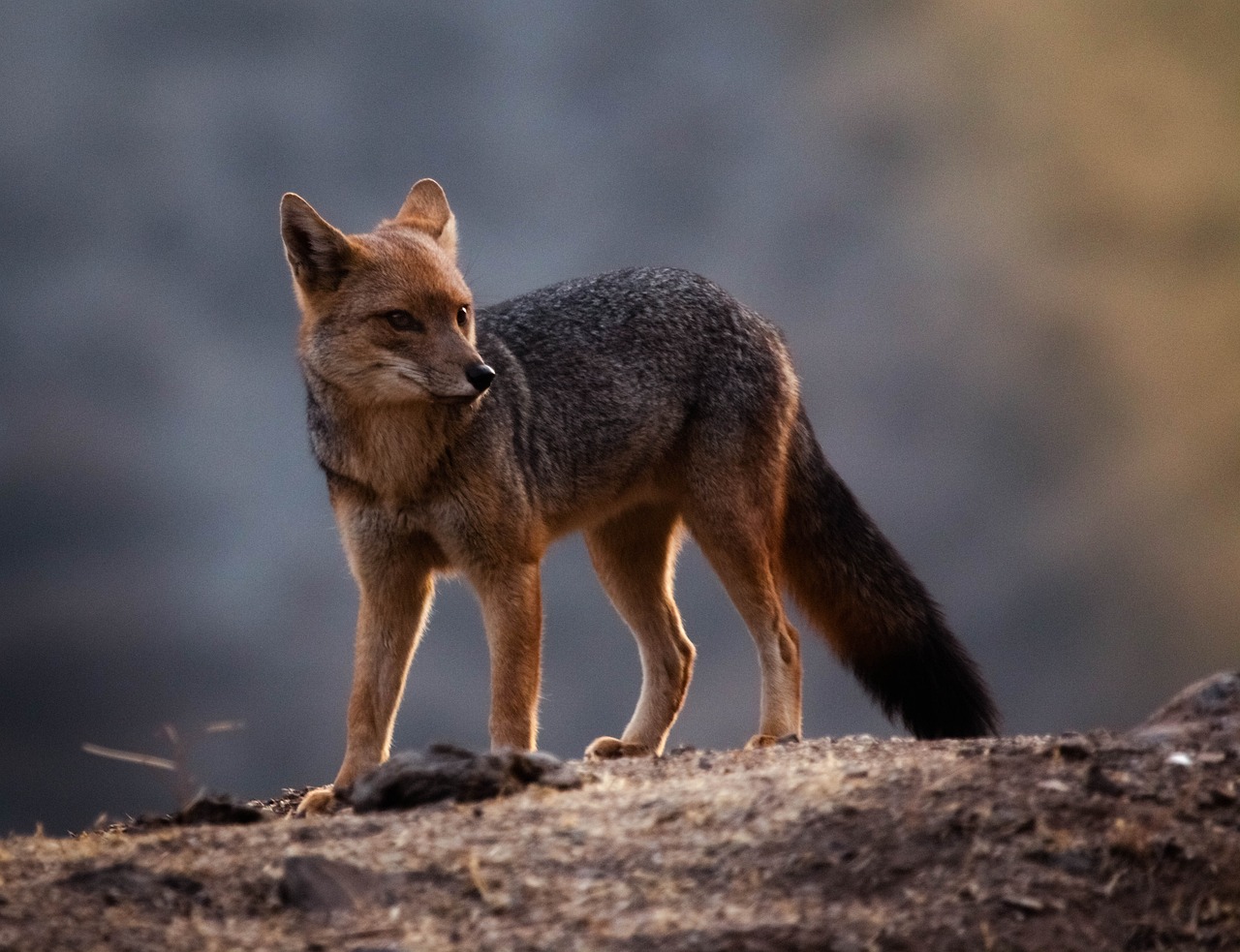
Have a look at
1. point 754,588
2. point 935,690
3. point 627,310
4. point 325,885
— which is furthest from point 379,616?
point 935,690

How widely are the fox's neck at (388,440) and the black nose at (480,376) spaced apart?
448 millimetres

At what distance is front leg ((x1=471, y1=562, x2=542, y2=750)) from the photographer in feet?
21.5

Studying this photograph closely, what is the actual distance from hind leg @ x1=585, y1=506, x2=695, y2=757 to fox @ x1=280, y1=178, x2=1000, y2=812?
0.5 inches

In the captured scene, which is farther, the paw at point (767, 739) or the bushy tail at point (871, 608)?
the bushy tail at point (871, 608)

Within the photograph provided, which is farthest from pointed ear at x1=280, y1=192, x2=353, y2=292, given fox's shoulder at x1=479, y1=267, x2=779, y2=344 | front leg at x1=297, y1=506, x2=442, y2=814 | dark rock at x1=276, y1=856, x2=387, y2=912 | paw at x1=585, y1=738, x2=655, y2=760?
dark rock at x1=276, y1=856, x2=387, y2=912

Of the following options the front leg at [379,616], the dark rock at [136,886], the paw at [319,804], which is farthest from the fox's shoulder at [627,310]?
the dark rock at [136,886]

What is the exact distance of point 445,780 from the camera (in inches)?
204

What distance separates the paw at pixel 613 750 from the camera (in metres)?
7.64

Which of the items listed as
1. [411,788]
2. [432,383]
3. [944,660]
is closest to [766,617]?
[944,660]

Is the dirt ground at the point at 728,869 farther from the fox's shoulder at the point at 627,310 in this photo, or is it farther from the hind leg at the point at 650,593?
the fox's shoulder at the point at 627,310

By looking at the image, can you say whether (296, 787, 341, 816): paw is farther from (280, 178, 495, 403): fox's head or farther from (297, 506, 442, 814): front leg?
(280, 178, 495, 403): fox's head

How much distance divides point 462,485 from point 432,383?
584 millimetres

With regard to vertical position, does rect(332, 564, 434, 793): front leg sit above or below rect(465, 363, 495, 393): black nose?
below

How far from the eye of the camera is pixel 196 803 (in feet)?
18.0
